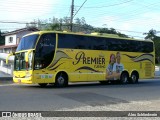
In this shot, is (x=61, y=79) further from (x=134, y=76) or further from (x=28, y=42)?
(x=134, y=76)

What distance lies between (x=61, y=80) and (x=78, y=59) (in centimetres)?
198

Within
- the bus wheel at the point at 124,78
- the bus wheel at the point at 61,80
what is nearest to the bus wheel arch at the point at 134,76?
the bus wheel at the point at 124,78

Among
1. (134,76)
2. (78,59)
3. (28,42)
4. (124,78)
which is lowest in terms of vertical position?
(124,78)

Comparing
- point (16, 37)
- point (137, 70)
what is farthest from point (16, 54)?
point (16, 37)

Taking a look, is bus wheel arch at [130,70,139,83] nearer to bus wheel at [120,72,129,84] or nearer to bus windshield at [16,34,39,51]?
bus wheel at [120,72,129,84]

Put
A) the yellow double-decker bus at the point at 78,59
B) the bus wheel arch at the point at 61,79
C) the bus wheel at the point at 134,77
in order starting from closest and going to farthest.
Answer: the yellow double-decker bus at the point at 78,59 → the bus wheel arch at the point at 61,79 → the bus wheel at the point at 134,77

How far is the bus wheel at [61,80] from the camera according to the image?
838 inches

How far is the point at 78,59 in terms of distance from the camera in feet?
74.2

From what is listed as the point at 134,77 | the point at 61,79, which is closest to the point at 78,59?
the point at 61,79

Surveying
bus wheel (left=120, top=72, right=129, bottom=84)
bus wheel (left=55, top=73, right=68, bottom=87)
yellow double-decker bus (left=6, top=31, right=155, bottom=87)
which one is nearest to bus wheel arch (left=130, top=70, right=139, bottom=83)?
yellow double-decker bus (left=6, top=31, right=155, bottom=87)

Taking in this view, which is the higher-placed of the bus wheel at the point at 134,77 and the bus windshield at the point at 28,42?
the bus windshield at the point at 28,42

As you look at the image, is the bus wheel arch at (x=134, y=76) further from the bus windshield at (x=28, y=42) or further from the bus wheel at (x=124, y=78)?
the bus windshield at (x=28, y=42)

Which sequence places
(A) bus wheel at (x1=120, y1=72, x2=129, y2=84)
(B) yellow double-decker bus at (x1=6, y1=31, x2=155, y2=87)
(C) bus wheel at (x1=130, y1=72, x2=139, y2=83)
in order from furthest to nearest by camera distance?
(C) bus wheel at (x1=130, y1=72, x2=139, y2=83), (A) bus wheel at (x1=120, y1=72, x2=129, y2=84), (B) yellow double-decker bus at (x1=6, y1=31, x2=155, y2=87)

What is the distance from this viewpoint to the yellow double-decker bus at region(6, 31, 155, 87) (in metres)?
20.4
